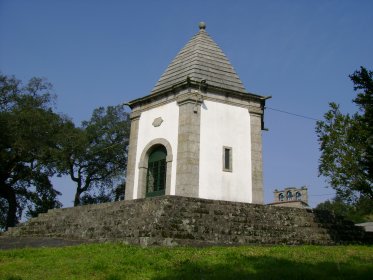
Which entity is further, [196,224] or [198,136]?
[198,136]

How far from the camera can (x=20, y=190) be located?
27875 millimetres

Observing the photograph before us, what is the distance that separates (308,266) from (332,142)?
8682 millimetres

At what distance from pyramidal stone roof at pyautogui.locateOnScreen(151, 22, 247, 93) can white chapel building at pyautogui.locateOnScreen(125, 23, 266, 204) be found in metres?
0.05

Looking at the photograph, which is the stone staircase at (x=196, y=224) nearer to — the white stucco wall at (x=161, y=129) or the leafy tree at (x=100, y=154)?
the white stucco wall at (x=161, y=129)

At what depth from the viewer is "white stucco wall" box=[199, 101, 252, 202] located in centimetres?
1428

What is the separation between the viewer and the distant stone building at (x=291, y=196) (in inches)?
1856

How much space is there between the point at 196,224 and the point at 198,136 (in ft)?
15.4

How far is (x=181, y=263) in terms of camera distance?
7.61 metres

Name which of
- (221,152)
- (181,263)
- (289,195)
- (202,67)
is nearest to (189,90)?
(202,67)

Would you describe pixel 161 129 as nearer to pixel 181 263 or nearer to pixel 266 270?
pixel 181 263

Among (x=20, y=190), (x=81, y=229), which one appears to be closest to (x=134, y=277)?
(x=81, y=229)

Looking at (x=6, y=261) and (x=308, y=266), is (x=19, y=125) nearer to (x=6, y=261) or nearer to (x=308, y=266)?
(x=6, y=261)

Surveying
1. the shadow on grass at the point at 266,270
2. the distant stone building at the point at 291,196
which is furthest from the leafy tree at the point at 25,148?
the distant stone building at the point at 291,196

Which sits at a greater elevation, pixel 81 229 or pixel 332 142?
pixel 332 142
